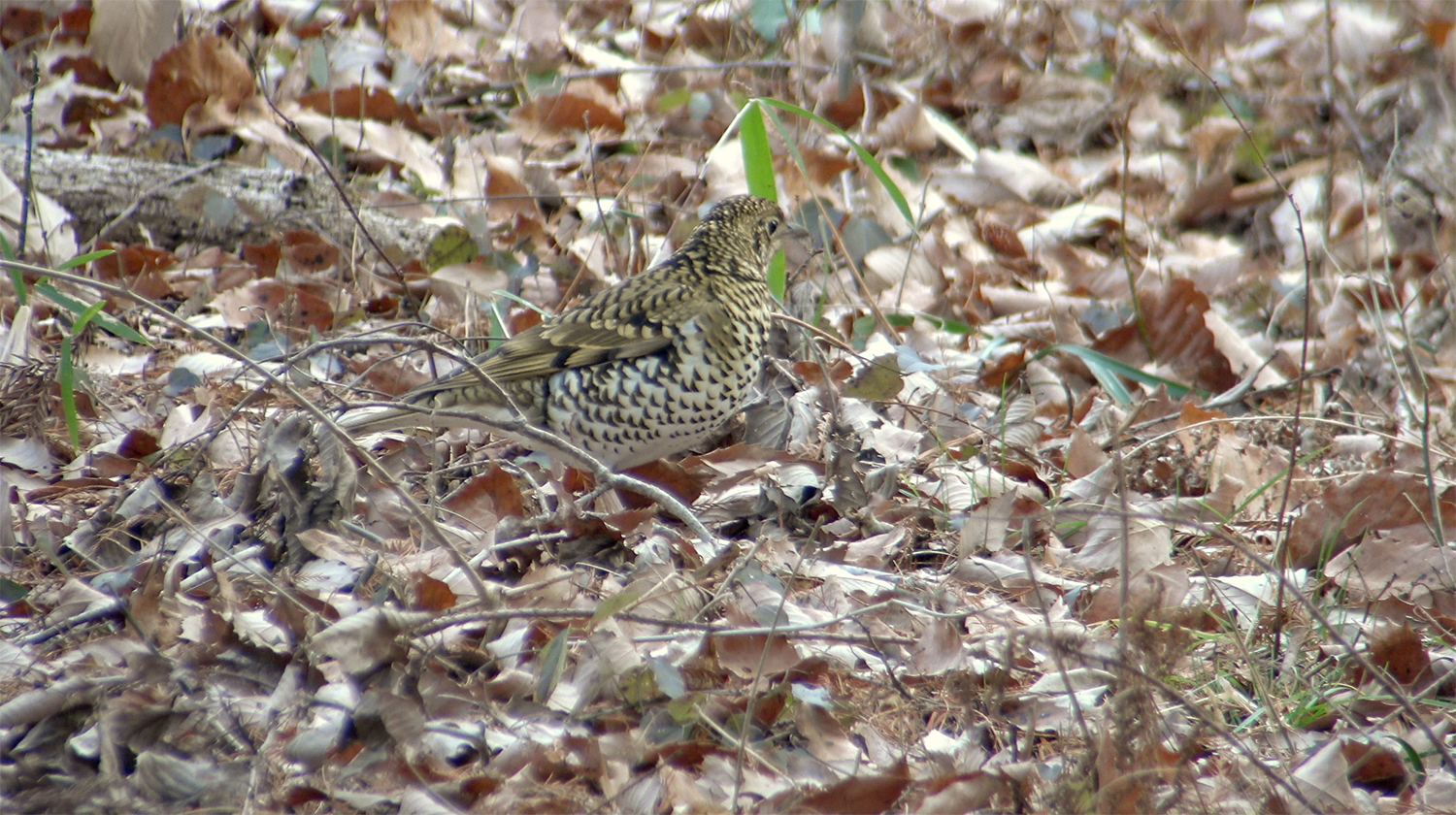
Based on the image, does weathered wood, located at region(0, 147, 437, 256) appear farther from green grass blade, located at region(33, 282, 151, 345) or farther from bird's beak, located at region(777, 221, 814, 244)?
bird's beak, located at region(777, 221, 814, 244)

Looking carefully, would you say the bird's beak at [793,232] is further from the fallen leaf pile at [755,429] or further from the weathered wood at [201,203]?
the weathered wood at [201,203]

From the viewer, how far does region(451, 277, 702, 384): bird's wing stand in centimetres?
416

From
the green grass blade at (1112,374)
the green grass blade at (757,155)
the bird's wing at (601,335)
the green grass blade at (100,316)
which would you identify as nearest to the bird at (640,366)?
the bird's wing at (601,335)

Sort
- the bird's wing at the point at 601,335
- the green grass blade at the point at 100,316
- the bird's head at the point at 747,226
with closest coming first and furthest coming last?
the green grass blade at the point at 100,316 < the bird's wing at the point at 601,335 < the bird's head at the point at 747,226

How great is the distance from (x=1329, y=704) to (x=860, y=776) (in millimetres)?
1245

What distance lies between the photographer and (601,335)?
420cm

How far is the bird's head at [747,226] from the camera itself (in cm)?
448

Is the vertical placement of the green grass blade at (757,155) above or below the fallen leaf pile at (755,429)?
above

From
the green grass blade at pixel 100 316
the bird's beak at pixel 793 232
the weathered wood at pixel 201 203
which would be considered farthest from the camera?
the weathered wood at pixel 201 203

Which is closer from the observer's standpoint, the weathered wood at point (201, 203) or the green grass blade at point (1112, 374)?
the green grass blade at point (1112, 374)

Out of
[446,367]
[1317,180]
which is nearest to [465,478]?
[446,367]

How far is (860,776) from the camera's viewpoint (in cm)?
229

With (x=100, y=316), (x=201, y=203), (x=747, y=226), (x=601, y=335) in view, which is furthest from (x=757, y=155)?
(x=201, y=203)

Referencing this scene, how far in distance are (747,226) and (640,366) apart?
2.54 feet
